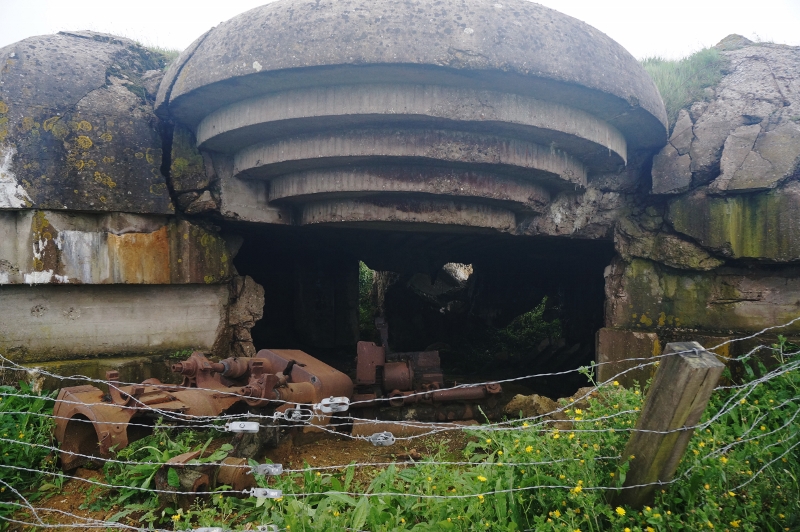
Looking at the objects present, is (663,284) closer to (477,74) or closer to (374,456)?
(477,74)

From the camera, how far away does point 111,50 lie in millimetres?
3822

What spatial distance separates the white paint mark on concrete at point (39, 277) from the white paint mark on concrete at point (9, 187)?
41 cm

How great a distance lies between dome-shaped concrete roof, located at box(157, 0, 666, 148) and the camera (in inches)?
109

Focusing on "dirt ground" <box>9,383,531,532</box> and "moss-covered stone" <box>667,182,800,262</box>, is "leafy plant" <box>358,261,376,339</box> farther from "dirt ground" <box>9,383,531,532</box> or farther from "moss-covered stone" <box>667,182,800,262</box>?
"moss-covered stone" <box>667,182,800,262</box>

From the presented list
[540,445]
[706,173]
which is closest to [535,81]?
[706,173]

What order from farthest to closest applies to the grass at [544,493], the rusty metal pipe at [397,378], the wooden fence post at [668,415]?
the rusty metal pipe at [397,378] < the grass at [544,493] < the wooden fence post at [668,415]

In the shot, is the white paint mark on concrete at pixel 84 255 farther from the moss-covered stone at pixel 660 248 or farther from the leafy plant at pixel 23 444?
the moss-covered stone at pixel 660 248

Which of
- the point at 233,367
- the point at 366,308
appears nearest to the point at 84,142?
the point at 233,367

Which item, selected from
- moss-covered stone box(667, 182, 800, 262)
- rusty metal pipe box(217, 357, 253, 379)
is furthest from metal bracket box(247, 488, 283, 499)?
moss-covered stone box(667, 182, 800, 262)

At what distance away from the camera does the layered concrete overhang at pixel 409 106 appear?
2826 mm

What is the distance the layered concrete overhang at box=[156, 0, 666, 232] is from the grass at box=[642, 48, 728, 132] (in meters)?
0.47

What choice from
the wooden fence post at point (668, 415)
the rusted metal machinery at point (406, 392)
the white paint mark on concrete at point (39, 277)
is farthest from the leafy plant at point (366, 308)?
the wooden fence post at point (668, 415)

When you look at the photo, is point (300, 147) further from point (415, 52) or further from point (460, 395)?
point (460, 395)

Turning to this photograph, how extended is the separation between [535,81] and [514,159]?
533 mm
